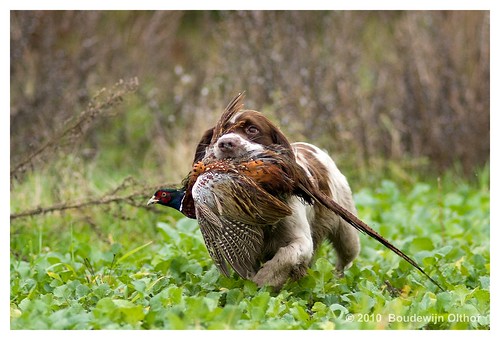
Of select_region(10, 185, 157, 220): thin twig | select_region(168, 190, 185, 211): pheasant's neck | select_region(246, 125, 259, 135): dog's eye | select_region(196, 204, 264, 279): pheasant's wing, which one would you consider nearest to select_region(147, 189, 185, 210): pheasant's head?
select_region(168, 190, 185, 211): pheasant's neck

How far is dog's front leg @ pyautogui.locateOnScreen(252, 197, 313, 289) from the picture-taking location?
5.10 m

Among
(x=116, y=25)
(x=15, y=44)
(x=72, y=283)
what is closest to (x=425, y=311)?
(x=72, y=283)

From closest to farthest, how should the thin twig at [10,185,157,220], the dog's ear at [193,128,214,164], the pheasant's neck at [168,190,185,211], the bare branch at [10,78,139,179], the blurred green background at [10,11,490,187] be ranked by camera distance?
the pheasant's neck at [168,190,185,211] → the dog's ear at [193,128,214,164] → the bare branch at [10,78,139,179] → the thin twig at [10,185,157,220] → the blurred green background at [10,11,490,187]

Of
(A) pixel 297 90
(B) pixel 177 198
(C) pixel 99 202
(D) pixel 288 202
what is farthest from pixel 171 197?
(A) pixel 297 90

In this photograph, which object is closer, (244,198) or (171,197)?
(244,198)

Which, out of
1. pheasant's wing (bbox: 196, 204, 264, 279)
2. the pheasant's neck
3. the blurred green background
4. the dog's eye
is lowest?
pheasant's wing (bbox: 196, 204, 264, 279)

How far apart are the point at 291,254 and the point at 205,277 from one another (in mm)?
664

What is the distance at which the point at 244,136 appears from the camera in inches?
201

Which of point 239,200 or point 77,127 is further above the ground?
point 77,127

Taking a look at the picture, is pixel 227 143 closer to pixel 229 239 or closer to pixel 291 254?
pixel 229 239

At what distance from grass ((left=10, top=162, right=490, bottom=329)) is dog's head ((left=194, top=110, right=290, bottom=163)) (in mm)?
796

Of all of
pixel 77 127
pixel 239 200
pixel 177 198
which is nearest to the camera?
pixel 239 200

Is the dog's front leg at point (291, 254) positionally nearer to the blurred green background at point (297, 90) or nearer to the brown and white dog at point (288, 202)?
the brown and white dog at point (288, 202)

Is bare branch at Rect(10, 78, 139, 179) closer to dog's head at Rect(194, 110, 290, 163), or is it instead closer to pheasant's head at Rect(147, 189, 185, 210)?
pheasant's head at Rect(147, 189, 185, 210)
